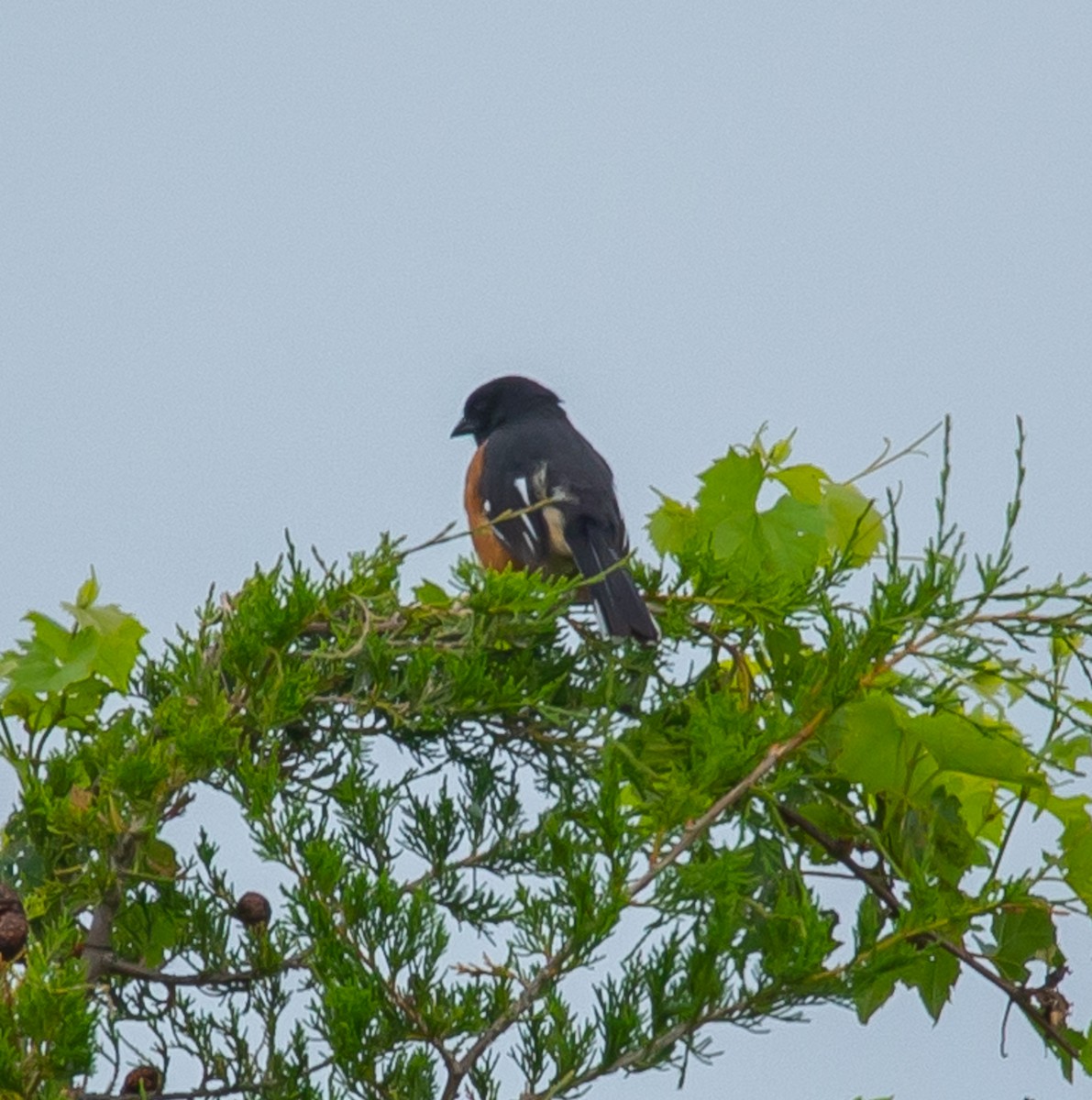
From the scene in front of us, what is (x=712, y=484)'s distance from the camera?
2.87 meters

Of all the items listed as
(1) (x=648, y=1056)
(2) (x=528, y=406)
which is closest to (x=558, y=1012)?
(1) (x=648, y=1056)

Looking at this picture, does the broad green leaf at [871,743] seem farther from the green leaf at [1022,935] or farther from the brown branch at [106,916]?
the brown branch at [106,916]

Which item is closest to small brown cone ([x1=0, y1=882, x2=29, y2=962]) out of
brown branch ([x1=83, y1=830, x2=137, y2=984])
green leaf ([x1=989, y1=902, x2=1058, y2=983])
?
brown branch ([x1=83, y1=830, x2=137, y2=984])

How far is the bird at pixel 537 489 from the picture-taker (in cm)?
447

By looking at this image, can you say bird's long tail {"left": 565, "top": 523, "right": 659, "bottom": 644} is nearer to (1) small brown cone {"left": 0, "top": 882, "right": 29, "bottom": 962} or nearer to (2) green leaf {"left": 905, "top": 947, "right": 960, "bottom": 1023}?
(2) green leaf {"left": 905, "top": 947, "right": 960, "bottom": 1023}

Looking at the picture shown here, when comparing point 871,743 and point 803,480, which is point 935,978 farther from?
point 803,480

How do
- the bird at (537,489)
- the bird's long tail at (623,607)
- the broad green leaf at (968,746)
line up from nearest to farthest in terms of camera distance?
the broad green leaf at (968,746)
the bird's long tail at (623,607)
the bird at (537,489)

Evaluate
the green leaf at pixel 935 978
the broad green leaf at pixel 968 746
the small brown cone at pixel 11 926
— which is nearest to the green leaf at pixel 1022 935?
the green leaf at pixel 935 978

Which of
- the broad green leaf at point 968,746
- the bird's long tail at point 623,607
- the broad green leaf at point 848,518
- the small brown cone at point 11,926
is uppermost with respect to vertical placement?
the broad green leaf at point 848,518

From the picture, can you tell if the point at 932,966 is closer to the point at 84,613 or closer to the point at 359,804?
the point at 359,804

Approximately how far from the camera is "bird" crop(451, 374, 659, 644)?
14.7 ft

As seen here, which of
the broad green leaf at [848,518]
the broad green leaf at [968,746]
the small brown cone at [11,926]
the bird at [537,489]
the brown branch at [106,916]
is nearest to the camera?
the small brown cone at [11,926]

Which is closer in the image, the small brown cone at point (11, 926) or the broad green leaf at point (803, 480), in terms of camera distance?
the small brown cone at point (11, 926)

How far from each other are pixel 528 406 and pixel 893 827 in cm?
353
